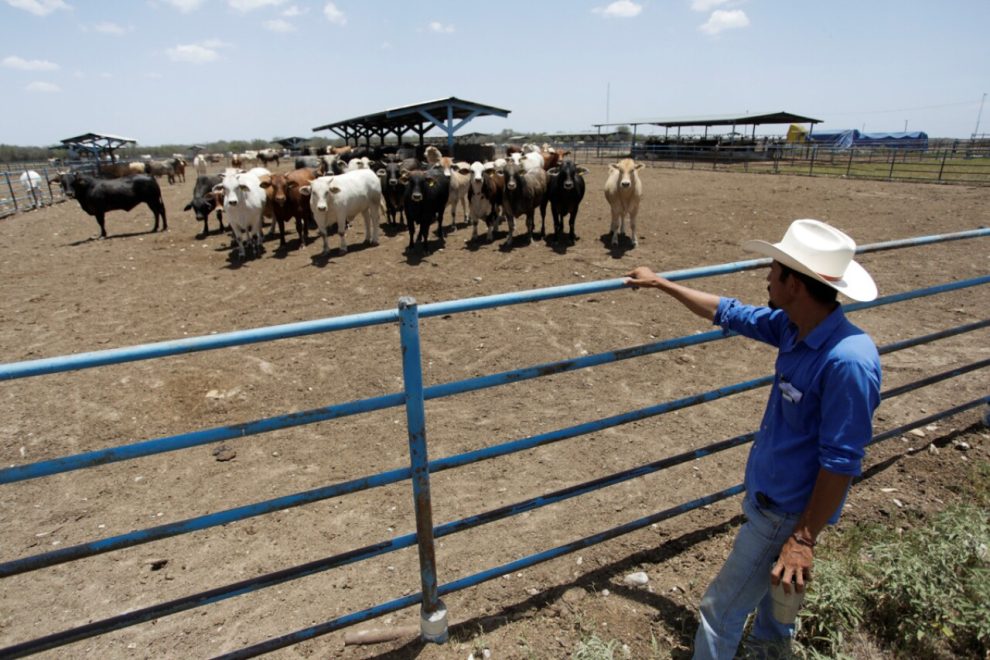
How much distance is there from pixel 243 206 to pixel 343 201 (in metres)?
1.71

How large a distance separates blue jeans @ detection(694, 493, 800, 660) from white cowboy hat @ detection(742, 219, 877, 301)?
2.53 ft

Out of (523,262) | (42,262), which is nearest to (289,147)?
(42,262)

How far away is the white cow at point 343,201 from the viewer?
10023mm

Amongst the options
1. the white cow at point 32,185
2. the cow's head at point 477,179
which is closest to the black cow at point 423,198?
the cow's head at point 477,179

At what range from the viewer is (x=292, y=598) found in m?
2.96

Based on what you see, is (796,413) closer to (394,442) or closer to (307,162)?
(394,442)

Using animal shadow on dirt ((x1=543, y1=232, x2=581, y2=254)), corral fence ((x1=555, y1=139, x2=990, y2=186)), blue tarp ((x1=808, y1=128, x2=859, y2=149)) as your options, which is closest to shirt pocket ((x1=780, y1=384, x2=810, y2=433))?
animal shadow on dirt ((x1=543, y1=232, x2=581, y2=254))

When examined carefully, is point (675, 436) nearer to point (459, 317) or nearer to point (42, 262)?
point (459, 317)

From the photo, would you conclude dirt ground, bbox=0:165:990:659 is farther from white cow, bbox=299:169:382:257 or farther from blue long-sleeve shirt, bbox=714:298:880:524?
blue long-sleeve shirt, bbox=714:298:880:524

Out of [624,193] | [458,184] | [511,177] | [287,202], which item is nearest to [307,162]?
[458,184]

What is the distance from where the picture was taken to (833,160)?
2870 centimetres

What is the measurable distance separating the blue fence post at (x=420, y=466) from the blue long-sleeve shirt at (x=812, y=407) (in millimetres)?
1190

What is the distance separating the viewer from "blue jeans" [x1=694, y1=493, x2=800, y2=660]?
1.91 meters

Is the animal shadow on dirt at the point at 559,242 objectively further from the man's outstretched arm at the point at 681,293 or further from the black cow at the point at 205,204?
the man's outstretched arm at the point at 681,293
